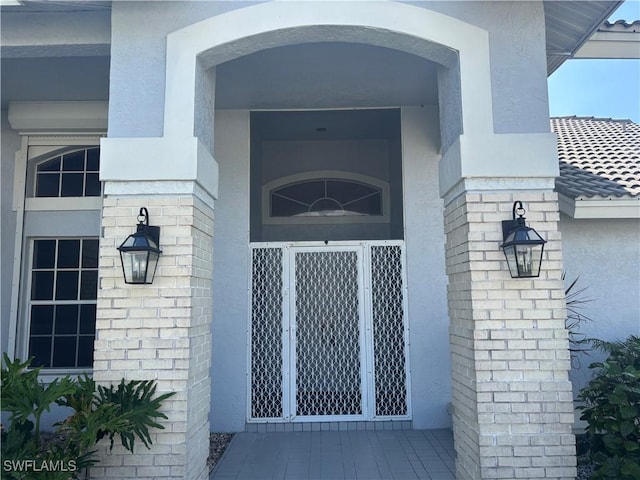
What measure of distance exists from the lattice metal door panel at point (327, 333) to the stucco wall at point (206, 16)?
3.22m

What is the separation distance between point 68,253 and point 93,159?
58.9 inches

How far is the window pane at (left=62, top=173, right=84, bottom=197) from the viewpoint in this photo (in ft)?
24.2

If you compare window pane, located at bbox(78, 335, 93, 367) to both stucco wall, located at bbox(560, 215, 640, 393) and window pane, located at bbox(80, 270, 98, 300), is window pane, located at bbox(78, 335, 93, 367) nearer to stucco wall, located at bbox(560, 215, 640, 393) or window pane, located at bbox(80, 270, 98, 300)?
window pane, located at bbox(80, 270, 98, 300)

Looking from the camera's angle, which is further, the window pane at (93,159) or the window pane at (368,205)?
the window pane at (368,205)

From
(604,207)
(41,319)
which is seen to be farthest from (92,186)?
(604,207)

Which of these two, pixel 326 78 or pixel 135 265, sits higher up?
pixel 326 78

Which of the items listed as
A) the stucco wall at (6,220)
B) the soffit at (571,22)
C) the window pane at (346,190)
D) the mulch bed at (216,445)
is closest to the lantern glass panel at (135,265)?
the mulch bed at (216,445)

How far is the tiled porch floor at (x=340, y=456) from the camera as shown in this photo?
5113 mm

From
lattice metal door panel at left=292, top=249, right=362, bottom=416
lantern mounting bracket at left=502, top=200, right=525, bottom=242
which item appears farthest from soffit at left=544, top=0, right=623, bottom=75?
lattice metal door panel at left=292, top=249, right=362, bottom=416

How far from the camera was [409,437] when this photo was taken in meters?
6.26

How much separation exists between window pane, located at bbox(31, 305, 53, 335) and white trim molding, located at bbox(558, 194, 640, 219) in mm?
7409

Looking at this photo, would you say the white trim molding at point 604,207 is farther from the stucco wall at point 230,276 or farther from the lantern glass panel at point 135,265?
the lantern glass panel at point 135,265

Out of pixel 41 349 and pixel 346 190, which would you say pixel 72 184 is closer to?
pixel 41 349

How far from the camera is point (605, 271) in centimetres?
630
